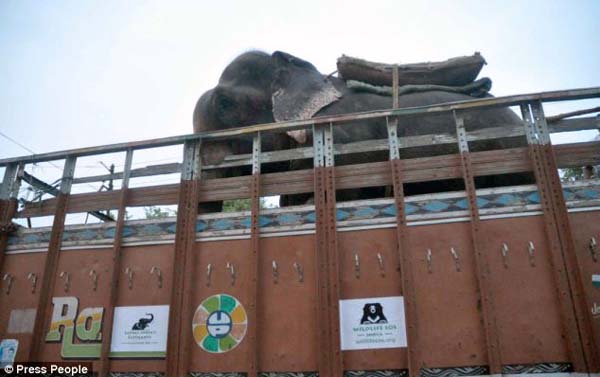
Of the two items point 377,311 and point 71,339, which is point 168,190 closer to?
point 71,339

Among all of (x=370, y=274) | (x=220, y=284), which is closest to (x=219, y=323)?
(x=220, y=284)

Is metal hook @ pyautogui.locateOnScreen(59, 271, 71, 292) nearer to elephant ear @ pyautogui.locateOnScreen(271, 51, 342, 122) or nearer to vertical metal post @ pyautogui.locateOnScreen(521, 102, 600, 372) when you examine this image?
elephant ear @ pyautogui.locateOnScreen(271, 51, 342, 122)

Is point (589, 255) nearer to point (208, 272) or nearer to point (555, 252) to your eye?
point (555, 252)

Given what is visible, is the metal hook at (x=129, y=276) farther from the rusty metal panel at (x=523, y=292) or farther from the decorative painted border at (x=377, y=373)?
the rusty metal panel at (x=523, y=292)

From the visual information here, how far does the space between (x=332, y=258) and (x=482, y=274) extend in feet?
5.22

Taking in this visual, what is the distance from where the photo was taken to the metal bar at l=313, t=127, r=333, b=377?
15.8ft

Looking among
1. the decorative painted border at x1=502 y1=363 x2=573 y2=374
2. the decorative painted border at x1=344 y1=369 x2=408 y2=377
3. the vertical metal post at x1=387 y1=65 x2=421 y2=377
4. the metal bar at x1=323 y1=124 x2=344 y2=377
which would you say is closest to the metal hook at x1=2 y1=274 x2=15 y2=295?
the metal bar at x1=323 y1=124 x2=344 y2=377

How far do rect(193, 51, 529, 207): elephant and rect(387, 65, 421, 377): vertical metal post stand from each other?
582 mm

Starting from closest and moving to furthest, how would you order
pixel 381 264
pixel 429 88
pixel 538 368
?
pixel 538 368 < pixel 381 264 < pixel 429 88

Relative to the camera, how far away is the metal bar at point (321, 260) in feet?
15.8

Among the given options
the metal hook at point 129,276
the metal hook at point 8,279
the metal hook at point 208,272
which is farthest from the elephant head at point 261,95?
the metal hook at point 8,279

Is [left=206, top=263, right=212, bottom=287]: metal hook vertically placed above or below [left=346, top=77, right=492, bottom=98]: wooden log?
below

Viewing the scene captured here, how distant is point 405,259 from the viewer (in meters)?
4.99

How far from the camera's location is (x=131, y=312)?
5543mm
